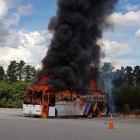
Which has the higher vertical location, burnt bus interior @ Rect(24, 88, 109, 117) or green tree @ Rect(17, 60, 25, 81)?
green tree @ Rect(17, 60, 25, 81)

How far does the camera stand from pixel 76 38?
39.9 meters

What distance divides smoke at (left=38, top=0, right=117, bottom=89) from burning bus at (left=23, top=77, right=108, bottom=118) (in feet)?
8.16

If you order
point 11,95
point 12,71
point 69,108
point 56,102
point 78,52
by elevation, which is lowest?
point 69,108

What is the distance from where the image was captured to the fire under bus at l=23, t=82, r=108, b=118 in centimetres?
3409

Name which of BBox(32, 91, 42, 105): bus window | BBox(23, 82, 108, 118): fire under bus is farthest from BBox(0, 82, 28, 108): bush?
BBox(32, 91, 42, 105): bus window

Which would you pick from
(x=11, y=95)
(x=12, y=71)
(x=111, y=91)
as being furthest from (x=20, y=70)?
(x=111, y=91)

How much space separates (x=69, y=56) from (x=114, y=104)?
8.65 m

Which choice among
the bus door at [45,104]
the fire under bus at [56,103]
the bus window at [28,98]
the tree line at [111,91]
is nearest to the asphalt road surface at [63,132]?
the bus door at [45,104]

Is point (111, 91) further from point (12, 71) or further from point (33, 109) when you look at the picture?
point (12, 71)

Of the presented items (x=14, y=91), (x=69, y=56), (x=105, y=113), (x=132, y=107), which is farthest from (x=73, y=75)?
(x=14, y=91)

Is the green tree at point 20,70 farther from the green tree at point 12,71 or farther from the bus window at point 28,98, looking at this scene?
the bus window at point 28,98

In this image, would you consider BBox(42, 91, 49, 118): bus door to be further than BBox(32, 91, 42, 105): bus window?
No

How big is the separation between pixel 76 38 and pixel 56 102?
7.76m

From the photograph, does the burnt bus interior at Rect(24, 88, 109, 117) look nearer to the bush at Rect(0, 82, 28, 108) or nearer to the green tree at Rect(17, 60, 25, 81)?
the bush at Rect(0, 82, 28, 108)
